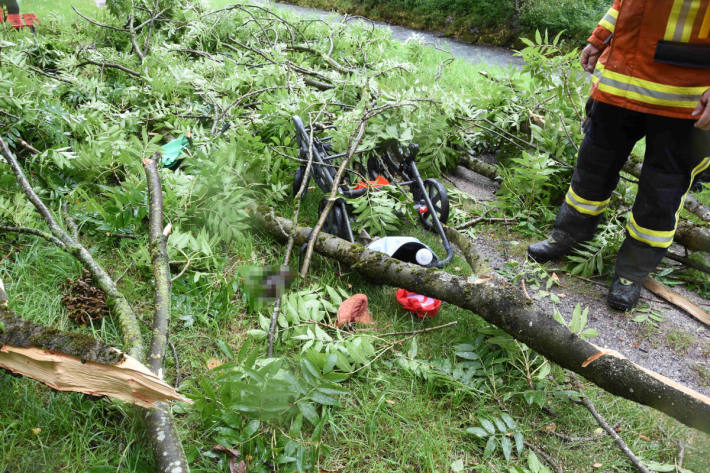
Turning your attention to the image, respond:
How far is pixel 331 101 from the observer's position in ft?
12.2

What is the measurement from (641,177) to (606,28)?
92 cm

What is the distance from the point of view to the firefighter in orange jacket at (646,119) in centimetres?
241

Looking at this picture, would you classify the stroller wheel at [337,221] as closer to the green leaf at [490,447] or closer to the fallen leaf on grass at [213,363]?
the fallen leaf on grass at [213,363]

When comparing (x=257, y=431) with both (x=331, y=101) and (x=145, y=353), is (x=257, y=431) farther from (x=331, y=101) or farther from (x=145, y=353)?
(x=331, y=101)

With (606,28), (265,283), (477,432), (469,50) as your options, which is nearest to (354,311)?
(265,283)

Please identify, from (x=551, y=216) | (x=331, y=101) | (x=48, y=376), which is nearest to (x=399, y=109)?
(x=331, y=101)

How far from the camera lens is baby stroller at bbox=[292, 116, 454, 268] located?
296cm

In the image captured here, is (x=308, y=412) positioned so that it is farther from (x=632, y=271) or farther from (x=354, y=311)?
(x=632, y=271)

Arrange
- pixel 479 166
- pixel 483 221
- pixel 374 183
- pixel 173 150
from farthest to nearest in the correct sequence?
pixel 479 166, pixel 483 221, pixel 173 150, pixel 374 183

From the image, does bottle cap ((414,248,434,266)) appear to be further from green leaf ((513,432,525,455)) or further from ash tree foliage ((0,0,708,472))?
green leaf ((513,432,525,455))

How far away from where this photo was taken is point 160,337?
193cm

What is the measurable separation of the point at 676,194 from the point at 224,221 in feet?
8.48

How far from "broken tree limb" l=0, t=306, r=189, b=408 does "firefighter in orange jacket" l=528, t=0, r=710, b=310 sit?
8.45 feet

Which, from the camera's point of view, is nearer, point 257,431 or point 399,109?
point 257,431
